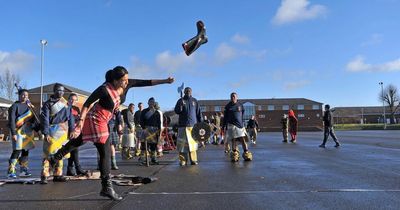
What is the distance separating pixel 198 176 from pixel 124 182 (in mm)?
1707

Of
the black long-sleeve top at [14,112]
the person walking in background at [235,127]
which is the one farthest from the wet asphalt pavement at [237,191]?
the person walking in background at [235,127]

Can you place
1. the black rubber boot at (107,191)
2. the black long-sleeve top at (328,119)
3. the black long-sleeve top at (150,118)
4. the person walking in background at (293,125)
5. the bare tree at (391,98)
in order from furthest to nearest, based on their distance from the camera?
the bare tree at (391,98) → the person walking in background at (293,125) → the black long-sleeve top at (328,119) → the black long-sleeve top at (150,118) → the black rubber boot at (107,191)

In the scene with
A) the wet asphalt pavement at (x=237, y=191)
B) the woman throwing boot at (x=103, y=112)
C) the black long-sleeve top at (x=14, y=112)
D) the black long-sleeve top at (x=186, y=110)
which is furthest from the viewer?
the black long-sleeve top at (x=186, y=110)

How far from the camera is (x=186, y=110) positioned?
1108cm

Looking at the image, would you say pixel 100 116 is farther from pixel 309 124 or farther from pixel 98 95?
pixel 309 124

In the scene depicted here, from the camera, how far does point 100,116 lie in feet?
20.1

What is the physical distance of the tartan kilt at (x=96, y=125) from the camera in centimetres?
603

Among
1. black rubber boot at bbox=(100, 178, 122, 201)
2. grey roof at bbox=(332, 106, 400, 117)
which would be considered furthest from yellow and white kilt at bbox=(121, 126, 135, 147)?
grey roof at bbox=(332, 106, 400, 117)

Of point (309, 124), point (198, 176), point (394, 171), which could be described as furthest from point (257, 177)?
point (309, 124)

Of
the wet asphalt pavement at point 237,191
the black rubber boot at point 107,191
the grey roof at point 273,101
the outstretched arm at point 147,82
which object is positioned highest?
the grey roof at point 273,101

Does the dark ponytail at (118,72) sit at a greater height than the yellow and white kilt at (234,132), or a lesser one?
greater

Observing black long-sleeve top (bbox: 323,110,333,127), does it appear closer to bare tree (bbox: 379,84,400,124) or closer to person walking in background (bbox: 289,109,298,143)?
person walking in background (bbox: 289,109,298,143)

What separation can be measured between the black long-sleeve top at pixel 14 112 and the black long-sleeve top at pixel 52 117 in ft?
3.38

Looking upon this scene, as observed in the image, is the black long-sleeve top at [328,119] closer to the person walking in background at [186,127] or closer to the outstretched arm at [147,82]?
the person walking in background at [186,127]
